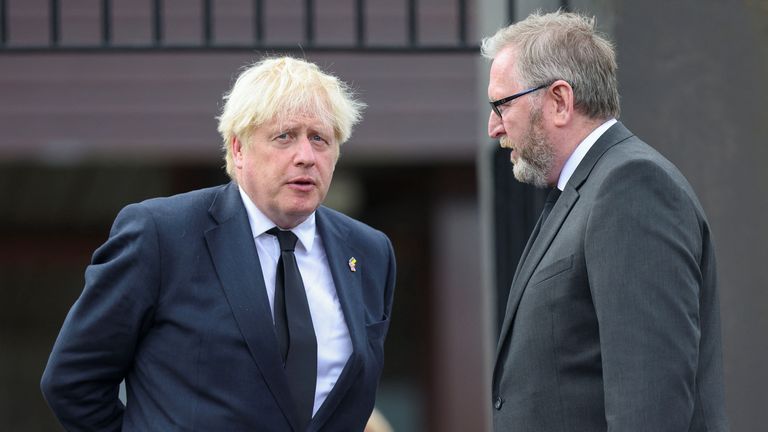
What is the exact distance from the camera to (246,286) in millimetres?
3188

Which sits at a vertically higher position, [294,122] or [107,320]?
[294,122]

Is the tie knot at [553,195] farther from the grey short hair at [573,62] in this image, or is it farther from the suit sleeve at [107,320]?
the suit sleeve at [107,320]

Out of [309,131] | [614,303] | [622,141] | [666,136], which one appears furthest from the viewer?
Result: [666,136]

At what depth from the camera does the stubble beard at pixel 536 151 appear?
10.1 feet

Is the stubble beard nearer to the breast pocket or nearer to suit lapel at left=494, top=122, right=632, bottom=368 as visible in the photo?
suit lapel at left=494, top=122, right=632, bottom=368

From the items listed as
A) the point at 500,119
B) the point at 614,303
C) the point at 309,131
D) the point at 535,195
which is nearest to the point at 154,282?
the point at 309,131

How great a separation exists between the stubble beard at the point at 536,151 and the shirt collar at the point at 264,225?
0.61 meters

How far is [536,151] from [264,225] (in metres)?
0.74

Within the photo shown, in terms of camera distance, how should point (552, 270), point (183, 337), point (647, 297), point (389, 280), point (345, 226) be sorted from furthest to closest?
point (389, 280) → point (345, 226) → point (183, 337) → point (552, 270) → point (647, 297)

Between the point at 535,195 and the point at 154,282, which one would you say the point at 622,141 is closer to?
the point at 154,282

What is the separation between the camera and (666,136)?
4402mm

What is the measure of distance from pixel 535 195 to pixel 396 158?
660 cm

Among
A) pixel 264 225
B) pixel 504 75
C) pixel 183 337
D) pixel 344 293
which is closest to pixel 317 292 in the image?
pixel 344 293

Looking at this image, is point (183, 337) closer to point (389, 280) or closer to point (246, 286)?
point (246, 286)
